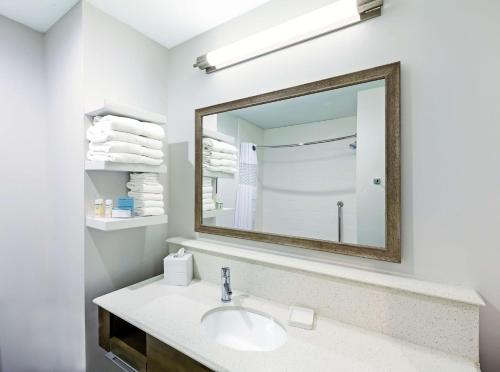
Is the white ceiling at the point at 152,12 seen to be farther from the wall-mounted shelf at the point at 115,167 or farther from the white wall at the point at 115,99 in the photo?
the wall-mounted shelf at the point at 115,167

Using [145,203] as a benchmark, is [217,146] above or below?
above

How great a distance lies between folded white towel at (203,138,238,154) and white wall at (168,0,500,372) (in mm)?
601

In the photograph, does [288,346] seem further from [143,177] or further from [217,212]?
[143,177]

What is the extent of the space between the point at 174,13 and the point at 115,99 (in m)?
0.58

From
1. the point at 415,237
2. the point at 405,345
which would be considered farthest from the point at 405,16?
the point at 405,345

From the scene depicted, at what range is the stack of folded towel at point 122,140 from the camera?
1.14 m

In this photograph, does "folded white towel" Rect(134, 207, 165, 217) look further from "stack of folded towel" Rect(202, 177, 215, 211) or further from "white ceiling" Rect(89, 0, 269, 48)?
"white ceiling" Rect(89, 0, 269, 48)

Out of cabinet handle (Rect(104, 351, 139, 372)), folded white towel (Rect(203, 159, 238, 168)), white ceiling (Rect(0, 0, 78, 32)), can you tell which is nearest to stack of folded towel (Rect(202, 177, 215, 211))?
folded white towel (Rect(203, 159, 238, 168))

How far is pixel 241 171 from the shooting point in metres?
1.38

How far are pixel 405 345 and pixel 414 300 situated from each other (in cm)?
16

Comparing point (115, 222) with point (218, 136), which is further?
point (218, 136)

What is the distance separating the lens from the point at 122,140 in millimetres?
1175

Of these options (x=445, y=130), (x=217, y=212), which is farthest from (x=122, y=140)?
(x=445, y=130)

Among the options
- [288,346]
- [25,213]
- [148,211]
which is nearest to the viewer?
[288,346]
